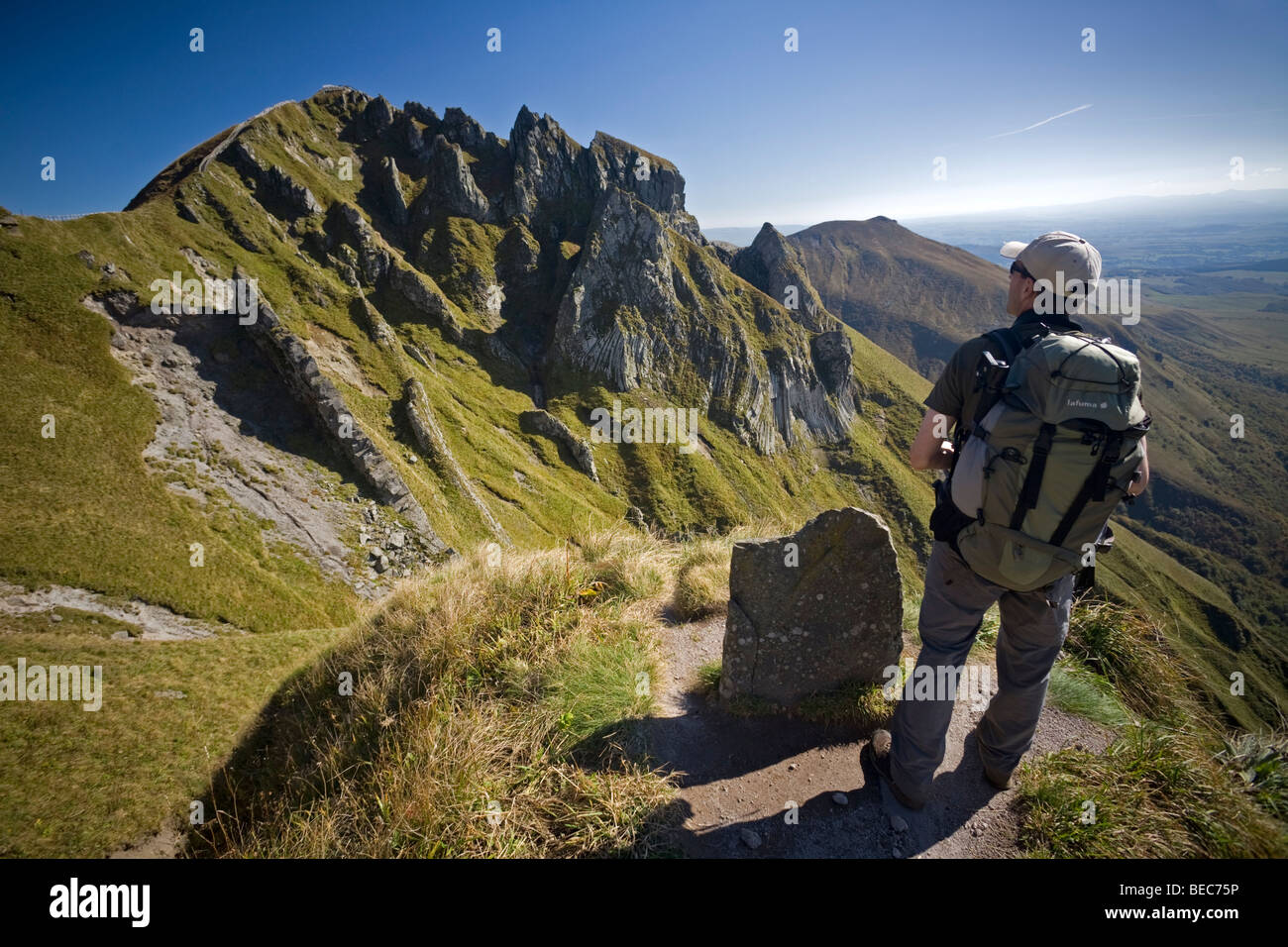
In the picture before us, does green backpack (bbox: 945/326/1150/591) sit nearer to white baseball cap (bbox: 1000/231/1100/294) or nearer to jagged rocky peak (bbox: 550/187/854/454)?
white baseball cap (bbox: 1000/231/1100/294)

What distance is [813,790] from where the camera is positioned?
529cm

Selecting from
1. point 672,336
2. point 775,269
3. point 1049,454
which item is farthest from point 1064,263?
point 775,269

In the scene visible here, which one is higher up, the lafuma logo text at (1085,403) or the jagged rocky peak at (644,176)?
the jagged rocky peak at (644,176)

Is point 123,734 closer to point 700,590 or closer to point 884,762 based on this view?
point 700,590

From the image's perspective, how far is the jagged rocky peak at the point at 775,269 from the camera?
177 meters

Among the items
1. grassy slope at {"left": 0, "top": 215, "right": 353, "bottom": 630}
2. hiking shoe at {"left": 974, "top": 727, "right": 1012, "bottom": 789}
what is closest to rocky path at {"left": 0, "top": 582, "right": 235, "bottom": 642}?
grassy slope at {"left": 0, "top": 215, "right": 353, "bottom": 630}

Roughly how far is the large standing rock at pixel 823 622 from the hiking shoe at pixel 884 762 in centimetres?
103

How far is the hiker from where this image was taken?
12.6 feet

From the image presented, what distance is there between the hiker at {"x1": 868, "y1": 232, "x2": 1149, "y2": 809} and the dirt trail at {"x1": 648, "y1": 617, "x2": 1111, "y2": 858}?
11.1 inches

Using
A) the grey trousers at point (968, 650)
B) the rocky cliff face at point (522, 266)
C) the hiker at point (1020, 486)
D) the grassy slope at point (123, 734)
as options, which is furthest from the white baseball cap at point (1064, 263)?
the rocky cliff face at point (522, 266)

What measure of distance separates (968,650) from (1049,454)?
2.04 metres

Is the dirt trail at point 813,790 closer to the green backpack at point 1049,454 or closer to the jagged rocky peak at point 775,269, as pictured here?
the green backpack at point 1049,454

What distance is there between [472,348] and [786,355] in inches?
3284
